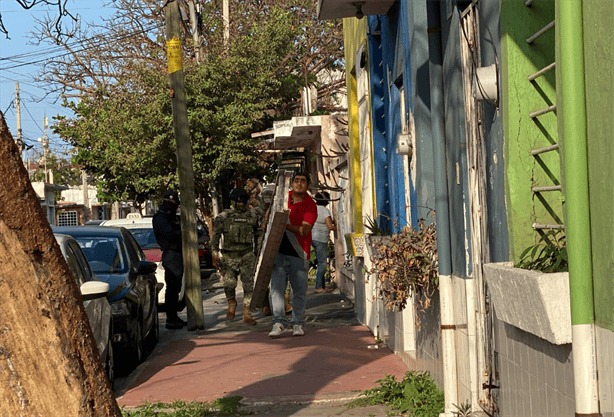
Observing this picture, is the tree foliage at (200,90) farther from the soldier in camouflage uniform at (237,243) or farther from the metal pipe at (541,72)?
the metal pipe at (541,72)

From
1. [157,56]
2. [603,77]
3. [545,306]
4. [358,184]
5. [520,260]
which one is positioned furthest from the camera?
[157,56]

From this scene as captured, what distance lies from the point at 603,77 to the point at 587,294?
0.80 meters

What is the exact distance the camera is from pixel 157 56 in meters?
30.1

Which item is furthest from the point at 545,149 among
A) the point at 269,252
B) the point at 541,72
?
the point at 269,252

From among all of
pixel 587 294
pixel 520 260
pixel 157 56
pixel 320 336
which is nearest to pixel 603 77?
pixel 587 294

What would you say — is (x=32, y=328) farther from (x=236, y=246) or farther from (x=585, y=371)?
(x=236, y=246)

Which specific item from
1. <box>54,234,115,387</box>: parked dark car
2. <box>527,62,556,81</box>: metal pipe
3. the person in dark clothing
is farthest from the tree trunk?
the person in dark clothing

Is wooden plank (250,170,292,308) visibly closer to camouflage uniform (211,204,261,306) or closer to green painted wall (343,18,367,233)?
camouflage uniform (211,204,261,306)

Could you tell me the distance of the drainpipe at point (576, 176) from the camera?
10.3 feet

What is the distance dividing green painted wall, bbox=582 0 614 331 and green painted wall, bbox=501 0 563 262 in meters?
1.05

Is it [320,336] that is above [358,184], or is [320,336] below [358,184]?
below

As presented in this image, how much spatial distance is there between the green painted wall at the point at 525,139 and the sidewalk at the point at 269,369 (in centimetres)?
291

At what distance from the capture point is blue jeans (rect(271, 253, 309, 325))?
35.8 ft

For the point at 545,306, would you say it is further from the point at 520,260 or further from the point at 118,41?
the point at 118,41
